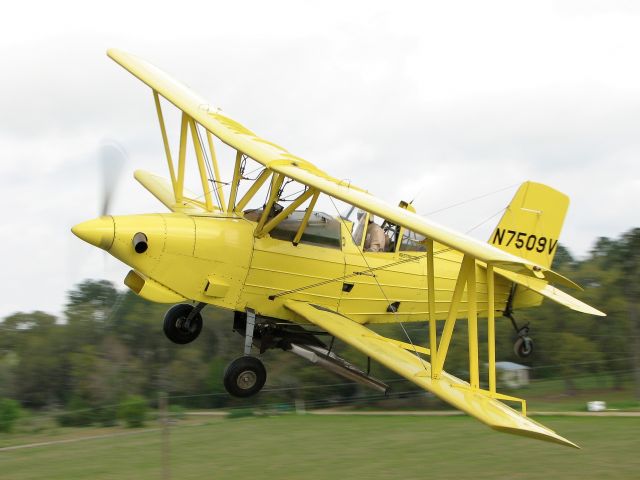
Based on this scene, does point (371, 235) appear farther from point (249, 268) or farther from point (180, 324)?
point (180, 324)

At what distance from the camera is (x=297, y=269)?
1327 cm

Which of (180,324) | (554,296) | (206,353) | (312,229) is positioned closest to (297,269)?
(312,229)

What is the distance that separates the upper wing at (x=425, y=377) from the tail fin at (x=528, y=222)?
423cm

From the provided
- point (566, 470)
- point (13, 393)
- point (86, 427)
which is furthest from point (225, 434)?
point (13, 393)

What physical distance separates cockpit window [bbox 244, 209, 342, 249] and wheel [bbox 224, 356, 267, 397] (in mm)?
1879

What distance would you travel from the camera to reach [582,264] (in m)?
48.2

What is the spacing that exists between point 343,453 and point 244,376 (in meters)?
7.64

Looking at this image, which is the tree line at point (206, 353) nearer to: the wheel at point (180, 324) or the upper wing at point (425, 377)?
the wheel at point (180, 324)

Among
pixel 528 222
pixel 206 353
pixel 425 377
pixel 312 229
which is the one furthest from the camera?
pixel 206 353

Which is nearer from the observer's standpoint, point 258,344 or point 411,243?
point 258,344

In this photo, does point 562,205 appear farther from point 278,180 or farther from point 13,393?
point 13,393

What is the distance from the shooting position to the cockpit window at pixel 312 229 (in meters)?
13.1

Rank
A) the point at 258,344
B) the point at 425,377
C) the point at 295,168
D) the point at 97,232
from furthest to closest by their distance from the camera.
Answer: the point at 258,344 → the point at 295,168 → the point at 97,232 → the point at 425,377

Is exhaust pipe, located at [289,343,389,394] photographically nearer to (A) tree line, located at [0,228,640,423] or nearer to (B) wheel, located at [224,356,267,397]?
(B) wheel, located at [224,356,267,397]
